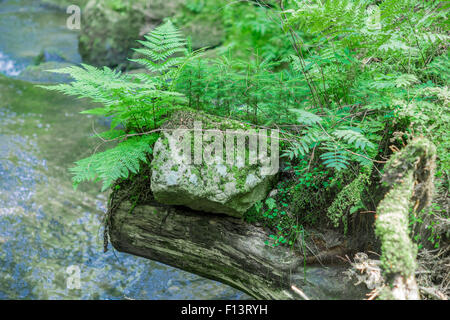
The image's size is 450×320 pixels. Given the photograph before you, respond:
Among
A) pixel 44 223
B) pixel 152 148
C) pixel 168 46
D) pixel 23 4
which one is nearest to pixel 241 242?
pixel 152 148

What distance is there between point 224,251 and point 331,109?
4.79 ft

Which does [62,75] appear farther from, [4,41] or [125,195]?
[125,195]

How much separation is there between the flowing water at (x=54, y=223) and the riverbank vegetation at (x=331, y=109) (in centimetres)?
200

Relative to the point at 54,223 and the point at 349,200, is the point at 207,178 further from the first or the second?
the point at 54,223

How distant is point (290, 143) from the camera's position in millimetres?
2859

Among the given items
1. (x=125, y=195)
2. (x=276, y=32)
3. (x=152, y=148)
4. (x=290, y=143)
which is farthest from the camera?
(x=276, y=32)

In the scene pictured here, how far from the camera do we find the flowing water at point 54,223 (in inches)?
174

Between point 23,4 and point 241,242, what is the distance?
12003 mm

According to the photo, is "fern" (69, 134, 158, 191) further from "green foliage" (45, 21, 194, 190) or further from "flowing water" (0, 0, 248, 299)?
"flowing water" (0, 0, 248, 299)

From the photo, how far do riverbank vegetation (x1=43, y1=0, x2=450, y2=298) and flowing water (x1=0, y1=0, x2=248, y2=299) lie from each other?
200cm

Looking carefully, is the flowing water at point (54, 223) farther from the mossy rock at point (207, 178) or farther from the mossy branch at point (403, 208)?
the mossy branch at point (403, 208)

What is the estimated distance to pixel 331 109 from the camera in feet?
9.70

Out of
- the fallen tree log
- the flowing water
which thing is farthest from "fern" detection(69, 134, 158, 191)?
the flowing water

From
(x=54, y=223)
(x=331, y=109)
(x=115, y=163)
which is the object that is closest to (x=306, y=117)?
(x=331, y=109)
